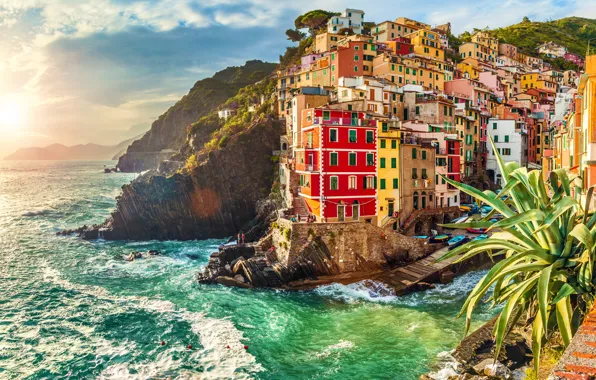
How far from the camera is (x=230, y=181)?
216 feet

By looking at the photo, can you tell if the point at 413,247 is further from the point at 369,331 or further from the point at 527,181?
the point at 527,181

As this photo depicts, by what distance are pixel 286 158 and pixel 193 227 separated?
1903 cm

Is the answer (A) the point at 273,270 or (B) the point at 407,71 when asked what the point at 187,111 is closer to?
(B) the point at 407,71

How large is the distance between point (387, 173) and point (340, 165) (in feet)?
19.8

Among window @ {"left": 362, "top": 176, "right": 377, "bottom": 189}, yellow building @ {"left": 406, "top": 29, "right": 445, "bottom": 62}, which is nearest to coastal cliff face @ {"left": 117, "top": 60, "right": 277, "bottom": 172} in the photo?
yellow building @ {"left": 406, "top": 29, "right": 445, "bottom": 62}

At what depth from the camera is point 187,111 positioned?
164 m

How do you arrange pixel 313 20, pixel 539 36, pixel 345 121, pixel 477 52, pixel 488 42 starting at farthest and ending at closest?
pixel 539 36 < pixel 488 42 < pixel 477 52 < pixel 313 20 < pixel 345 121

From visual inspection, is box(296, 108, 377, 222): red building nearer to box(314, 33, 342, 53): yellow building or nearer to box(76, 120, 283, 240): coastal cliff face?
box(76, 120, 283, 240): coastal cliff face

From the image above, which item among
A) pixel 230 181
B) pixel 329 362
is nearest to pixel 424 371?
pixel 329 362

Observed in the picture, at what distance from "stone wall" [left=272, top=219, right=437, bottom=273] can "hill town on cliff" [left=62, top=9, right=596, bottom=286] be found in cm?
10

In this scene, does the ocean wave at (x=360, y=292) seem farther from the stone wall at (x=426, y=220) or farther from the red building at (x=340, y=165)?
the stone wall at (x=426, y=220)

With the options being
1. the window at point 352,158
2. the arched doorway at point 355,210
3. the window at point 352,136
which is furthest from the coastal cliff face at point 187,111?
the arched doorway at point 355,210

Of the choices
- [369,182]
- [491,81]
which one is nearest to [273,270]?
[369,182]

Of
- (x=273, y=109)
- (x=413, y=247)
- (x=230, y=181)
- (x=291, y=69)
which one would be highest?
(x=291, y=69)
